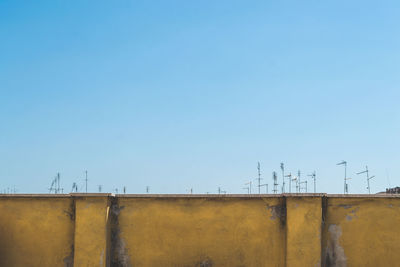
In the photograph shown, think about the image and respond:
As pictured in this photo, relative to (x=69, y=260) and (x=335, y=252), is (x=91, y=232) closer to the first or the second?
(x=69, y=260)

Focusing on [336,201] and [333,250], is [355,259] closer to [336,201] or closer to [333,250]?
[333,250]

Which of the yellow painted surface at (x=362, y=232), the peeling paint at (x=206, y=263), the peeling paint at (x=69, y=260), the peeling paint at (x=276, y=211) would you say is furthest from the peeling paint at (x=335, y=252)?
the peeling paint at (x=69, y=260)

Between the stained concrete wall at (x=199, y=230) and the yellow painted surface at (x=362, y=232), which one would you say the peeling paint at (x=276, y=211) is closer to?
the stained concrete wall at (x=199, y=230)

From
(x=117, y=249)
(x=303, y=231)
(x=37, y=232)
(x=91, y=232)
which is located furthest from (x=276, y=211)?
(x=37, y=232)

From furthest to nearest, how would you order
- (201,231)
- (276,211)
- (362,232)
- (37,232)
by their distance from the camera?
1. (37,232)
2. (201,231)
3. (276,211)
4. (362,232)

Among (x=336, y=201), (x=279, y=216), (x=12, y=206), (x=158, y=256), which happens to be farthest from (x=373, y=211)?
(x=12, y=206)

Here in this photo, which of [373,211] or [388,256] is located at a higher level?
[373,211]

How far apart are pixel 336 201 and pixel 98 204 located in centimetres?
390

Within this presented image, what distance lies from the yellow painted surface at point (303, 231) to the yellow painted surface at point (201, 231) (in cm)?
22

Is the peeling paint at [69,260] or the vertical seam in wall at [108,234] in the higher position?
the vertical seam in wall at [108,234]

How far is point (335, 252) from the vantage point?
710 cm

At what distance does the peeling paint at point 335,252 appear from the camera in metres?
7.08

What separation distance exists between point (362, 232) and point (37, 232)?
17.8ft

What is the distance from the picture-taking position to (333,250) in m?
7.10
